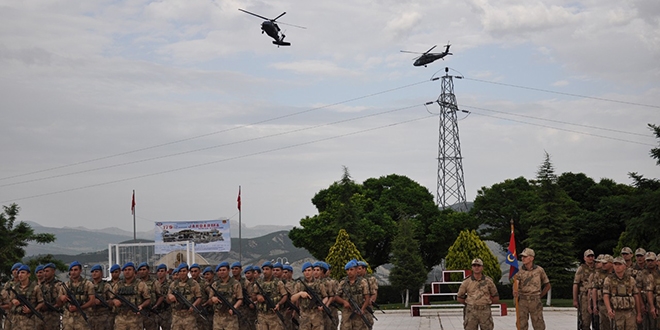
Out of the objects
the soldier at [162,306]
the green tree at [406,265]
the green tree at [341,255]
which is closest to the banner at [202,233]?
the green tree at [341,255]

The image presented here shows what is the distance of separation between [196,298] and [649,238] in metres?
25.9

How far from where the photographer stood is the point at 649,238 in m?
36.8

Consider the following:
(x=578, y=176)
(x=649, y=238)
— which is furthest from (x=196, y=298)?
(x=578, y=176)

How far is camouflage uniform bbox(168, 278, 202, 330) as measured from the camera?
16.1 meters

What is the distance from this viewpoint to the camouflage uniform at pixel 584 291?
17.8m

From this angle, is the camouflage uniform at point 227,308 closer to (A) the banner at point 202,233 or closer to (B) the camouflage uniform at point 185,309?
(B) the camouflage uniform at point 185,309

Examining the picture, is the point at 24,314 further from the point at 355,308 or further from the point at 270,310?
the point at 355,308

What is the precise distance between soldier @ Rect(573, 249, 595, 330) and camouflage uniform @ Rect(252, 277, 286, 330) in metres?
6.15

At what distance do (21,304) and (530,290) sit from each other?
9236 millimetres

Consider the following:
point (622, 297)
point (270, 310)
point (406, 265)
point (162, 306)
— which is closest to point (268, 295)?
point (270, 310)

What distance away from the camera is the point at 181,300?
632 inches

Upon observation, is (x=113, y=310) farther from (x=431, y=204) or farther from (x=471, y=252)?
(x=431, y=204)

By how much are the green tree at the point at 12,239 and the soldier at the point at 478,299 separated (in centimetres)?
2662

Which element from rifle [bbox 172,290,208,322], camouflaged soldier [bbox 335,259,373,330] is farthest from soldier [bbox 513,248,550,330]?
rifle [bbox 172,290,208,322]
